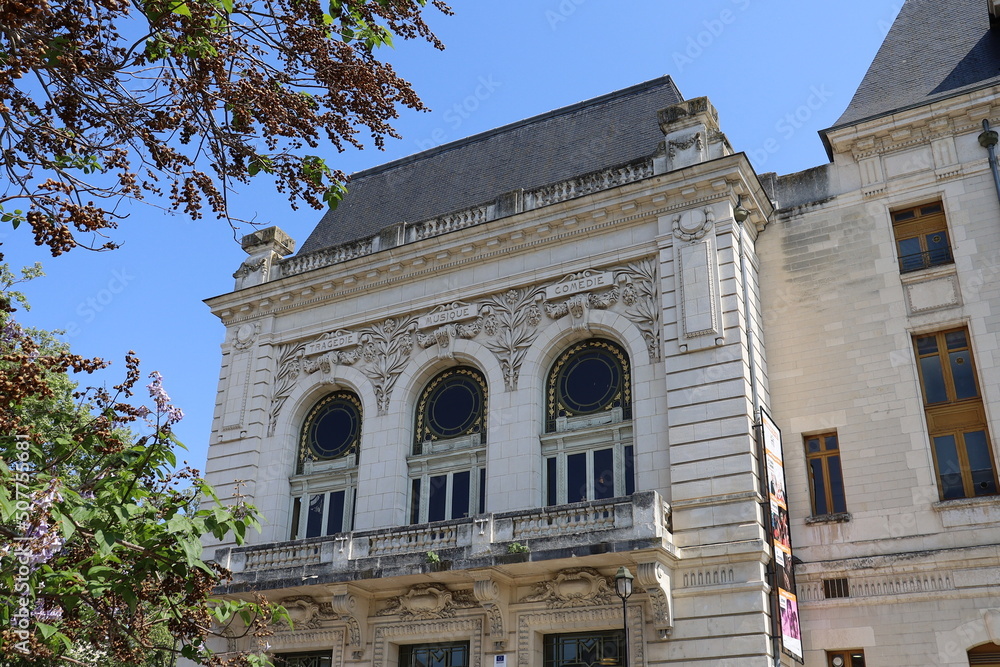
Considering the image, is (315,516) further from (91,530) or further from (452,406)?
(91,530)

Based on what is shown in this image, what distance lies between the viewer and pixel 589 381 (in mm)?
23203

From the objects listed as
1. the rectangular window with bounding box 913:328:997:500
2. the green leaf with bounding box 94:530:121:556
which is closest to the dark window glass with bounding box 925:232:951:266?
the rectangular window with bounding box 913:328:997:500

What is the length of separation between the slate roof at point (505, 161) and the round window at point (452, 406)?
5.64 m

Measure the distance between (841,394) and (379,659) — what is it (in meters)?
12.0

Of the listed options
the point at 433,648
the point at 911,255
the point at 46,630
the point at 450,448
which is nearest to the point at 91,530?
the point at 46,630

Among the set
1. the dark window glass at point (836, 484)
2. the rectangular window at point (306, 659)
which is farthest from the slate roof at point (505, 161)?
the rectangular window at point (306, 659)

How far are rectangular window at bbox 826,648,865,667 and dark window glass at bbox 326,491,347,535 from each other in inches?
481

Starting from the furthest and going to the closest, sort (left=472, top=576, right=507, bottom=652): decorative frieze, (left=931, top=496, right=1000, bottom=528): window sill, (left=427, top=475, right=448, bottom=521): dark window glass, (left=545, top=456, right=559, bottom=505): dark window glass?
(left=427, top=475, right=448, bottom=521): dark window glass
(left=545, top=456, right=559, bottom=505): dark window glass
(left=472, top=576, right=507, bottom=652): decorative frieze
(left=931, top=496, right=1000, bottom=528): window sill

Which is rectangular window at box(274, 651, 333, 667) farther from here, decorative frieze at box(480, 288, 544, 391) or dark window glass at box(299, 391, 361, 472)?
decorative frieze at box(480, 288, 544, 391)

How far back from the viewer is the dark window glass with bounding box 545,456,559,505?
73.4ft

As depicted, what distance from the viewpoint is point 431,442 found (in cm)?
2459

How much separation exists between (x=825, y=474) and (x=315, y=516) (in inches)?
514

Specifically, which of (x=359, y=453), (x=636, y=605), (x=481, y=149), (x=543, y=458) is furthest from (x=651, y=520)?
(x=481, y=149)

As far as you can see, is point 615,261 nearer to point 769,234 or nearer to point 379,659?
point 769,234
